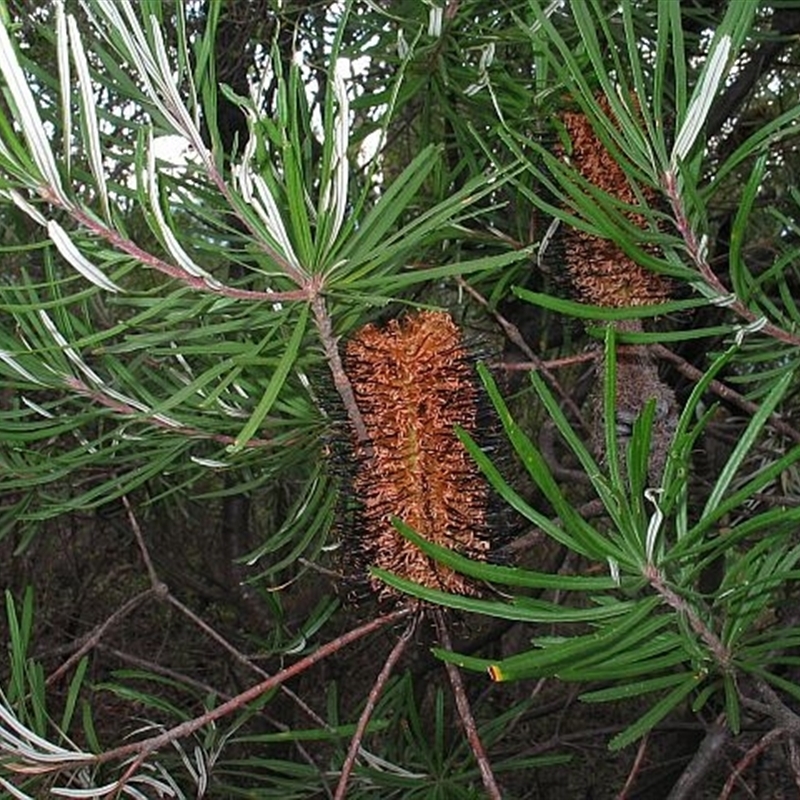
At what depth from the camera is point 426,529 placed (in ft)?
1.34

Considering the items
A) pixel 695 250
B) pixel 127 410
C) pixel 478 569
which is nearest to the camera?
pixel 478 569

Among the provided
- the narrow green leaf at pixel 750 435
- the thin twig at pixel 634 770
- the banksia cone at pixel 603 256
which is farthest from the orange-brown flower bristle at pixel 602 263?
the thin twig at pixel 634 770

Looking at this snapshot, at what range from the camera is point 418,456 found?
1.34 ft

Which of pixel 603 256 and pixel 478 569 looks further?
pixel 603 256

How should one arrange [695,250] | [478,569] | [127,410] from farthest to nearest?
[127,410], [695,250], [478,569]

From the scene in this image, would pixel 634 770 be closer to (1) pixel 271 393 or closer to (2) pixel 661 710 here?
(2) pixel 661 710

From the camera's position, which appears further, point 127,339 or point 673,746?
point 673,746

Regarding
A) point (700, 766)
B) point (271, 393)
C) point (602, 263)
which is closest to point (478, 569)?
point (271, 393)

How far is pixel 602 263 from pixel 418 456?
148 millimetres

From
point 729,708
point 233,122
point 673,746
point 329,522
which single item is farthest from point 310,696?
point 729,708

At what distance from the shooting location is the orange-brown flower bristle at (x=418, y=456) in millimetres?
409

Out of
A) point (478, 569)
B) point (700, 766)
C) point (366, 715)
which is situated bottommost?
point (700, 766)

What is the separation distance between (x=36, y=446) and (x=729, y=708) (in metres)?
0.88

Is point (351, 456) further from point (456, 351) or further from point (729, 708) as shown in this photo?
point (729, 708)
